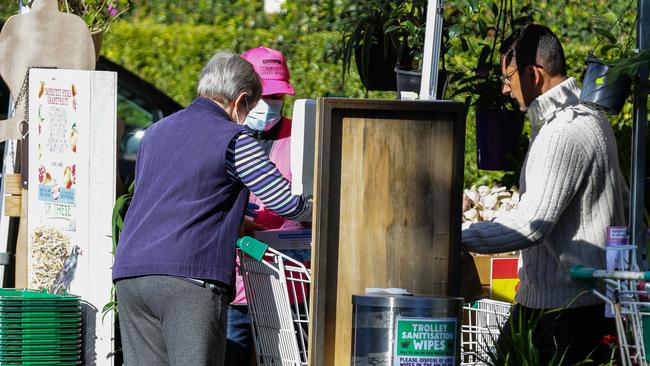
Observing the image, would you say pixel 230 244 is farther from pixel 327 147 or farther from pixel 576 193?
pixel 576 193

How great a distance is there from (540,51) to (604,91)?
33cm

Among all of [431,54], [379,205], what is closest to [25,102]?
[431,54]

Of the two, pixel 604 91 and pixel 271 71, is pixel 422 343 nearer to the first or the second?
pixel 604 91

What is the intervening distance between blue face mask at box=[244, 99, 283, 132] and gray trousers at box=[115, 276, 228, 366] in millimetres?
1338

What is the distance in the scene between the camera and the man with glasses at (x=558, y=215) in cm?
393

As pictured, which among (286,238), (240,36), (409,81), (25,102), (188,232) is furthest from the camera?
(240,36)

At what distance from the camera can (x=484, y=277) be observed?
5496mm

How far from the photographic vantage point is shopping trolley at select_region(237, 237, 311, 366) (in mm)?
4113

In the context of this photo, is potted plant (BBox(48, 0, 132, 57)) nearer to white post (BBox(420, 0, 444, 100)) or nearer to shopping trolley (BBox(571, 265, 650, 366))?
white post (BBox(420, 0, 444, 100))

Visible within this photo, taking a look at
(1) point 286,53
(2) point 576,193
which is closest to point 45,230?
(2) point 576,193

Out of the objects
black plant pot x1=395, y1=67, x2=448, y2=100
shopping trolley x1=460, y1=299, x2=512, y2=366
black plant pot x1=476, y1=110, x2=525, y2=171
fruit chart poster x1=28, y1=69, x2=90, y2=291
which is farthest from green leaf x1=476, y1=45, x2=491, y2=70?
fruit chart poster x1=28, y1=69, x2=90, y2=291

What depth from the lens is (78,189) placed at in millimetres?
5562

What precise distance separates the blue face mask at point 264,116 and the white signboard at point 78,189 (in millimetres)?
687

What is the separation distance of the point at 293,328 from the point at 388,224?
24.3 inches
